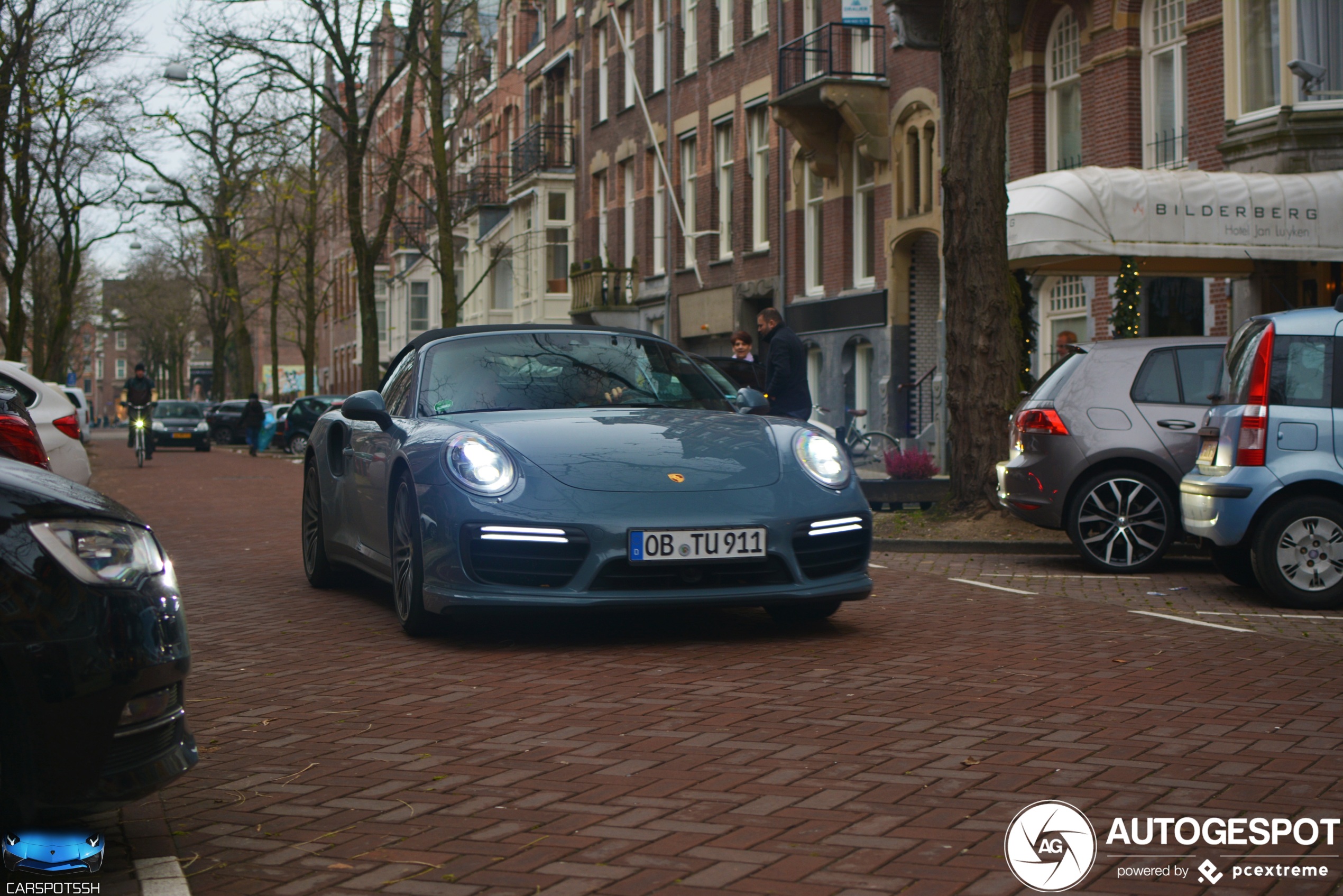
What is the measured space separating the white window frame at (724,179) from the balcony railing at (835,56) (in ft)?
17.0

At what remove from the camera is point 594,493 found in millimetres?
6496

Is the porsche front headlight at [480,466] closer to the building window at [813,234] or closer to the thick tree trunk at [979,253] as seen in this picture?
the thick tree trunk at [979,253]

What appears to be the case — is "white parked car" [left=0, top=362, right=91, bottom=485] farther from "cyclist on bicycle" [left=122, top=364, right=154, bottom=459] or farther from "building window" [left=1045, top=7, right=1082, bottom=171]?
"cyclist on bicycle" [left=122, top=364, right=154, bottom=459]

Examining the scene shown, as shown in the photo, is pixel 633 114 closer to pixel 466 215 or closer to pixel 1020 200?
pixel 466 215

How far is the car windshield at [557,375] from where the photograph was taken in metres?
7.62

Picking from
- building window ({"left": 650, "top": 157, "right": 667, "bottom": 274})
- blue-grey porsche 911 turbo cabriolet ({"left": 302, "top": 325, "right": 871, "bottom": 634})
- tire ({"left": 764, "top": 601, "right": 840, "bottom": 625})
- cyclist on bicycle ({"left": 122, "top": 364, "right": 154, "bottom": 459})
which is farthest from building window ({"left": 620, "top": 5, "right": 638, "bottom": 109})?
tire ({"left": 764, "top": 601, "right": 840, "bottom": 625})

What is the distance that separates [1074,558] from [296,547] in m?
6.17

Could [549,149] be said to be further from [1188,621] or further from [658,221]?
[1188,621]

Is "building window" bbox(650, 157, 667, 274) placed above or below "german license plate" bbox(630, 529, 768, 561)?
above

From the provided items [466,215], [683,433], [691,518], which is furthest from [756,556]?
[466,215]

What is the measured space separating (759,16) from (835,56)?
4.31 m

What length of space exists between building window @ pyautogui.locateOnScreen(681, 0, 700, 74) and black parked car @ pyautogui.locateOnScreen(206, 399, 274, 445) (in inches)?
900

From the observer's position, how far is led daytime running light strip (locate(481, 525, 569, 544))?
6.42m

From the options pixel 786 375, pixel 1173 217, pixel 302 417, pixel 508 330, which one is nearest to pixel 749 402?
pixel 508 330
